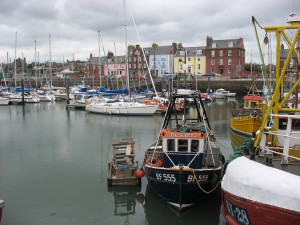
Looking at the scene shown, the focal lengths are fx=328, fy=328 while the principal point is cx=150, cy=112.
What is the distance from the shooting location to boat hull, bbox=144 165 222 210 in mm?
11578

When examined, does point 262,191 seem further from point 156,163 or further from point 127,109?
point 127,109

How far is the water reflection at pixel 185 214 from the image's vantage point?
38.3 feet

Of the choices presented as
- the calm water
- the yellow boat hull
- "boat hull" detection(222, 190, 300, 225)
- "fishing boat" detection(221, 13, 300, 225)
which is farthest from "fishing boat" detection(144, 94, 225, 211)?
the yellow boat hull

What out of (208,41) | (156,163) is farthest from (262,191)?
(208,41)

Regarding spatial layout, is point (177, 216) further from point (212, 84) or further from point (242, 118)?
point (212, 84)

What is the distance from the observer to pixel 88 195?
14102 millimetres

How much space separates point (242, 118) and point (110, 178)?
45.1 feet

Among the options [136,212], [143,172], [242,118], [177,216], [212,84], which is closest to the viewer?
[177,216]

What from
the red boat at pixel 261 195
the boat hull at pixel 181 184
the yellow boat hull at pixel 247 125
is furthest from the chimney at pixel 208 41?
the red boat at pixel 261 195

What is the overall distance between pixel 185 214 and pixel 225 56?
3012 inches

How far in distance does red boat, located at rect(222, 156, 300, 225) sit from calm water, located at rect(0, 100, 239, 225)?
3.49 meters

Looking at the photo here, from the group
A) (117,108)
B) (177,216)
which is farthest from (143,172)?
(117,108)

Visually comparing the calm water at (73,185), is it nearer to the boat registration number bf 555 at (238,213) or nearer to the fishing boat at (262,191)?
the boat registration number bf 555 at (238,213)

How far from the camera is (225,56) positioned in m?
84.1
